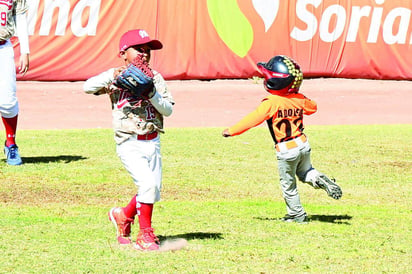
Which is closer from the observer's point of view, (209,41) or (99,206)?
(99,206)

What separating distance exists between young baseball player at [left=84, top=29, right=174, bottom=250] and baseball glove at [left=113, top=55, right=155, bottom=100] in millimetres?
171

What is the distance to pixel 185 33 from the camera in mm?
21359

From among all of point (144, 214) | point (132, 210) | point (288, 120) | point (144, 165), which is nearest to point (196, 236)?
point (132, 210)

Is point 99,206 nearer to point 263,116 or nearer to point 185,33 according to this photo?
point 263,116

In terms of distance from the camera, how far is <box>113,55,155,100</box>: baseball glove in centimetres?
588

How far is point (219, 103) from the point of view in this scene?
1898cm

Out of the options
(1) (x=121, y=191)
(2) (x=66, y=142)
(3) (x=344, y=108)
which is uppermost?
(1) (x=121, y=191)

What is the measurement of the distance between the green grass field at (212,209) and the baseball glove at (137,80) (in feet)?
3.80

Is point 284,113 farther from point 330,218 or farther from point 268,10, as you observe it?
point 268,10

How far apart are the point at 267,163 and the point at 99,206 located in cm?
346

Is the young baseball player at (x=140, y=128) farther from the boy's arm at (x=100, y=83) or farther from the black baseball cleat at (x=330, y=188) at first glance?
the black baseball cleat at (x=330, y=188)

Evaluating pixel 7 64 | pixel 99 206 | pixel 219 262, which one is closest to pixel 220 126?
pixel 7 64

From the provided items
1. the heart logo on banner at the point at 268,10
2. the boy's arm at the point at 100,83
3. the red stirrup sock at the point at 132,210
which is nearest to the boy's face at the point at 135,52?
the boy's arm at the point at 100,83

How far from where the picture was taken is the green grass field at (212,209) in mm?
6020
